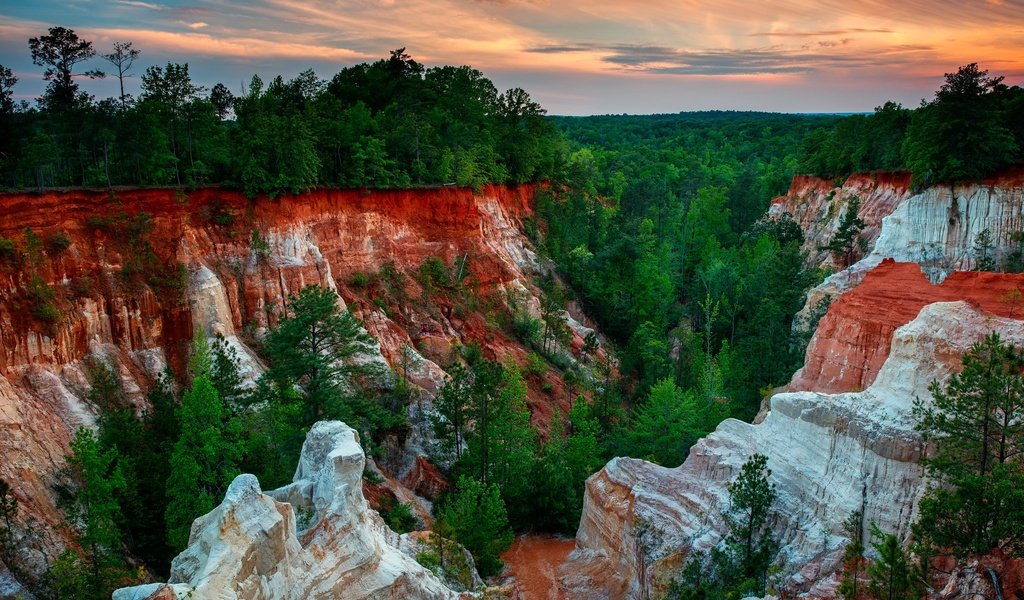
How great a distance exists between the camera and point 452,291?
4856cm

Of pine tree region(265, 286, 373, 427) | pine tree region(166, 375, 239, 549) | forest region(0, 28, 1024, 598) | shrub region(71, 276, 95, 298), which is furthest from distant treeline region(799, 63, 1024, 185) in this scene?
shrub region(71, 276, 95, 298)

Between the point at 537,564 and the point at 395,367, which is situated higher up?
the point at 395,367

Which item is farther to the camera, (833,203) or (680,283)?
(680,283)

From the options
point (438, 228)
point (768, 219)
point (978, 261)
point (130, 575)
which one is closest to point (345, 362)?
point (130, 575)

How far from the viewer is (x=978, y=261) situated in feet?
133

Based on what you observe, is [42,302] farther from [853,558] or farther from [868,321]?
[868,321]

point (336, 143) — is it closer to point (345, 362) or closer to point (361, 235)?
point (361, 235)

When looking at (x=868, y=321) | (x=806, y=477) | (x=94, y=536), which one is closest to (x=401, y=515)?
(x=94, y=536)

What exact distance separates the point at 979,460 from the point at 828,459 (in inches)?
185

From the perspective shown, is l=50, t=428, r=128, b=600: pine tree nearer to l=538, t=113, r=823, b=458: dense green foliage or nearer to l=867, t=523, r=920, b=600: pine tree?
l=867, t=523, r=920, b=600: pine tree

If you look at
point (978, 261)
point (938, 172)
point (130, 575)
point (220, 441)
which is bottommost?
point (130, 575)

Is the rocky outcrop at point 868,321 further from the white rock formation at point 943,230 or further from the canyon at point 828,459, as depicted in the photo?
the white rock formation at point 943,230

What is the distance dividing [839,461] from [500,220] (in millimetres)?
38147

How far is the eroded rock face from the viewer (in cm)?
2145
